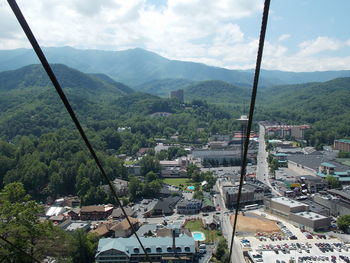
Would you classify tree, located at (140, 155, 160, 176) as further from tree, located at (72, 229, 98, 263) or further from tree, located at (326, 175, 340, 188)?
tree, located at (72, 229, 98, 263)

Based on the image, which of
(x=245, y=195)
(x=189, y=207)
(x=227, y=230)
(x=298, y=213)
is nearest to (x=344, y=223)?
(x=298, y=213)

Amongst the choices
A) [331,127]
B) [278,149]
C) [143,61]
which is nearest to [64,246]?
[278,149]

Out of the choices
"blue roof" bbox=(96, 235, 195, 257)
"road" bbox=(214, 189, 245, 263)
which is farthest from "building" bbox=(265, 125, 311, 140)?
"blue roof" bbox=(96, 235, 195, 257)

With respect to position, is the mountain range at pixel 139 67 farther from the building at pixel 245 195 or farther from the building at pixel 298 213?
the building at pixel 298 213

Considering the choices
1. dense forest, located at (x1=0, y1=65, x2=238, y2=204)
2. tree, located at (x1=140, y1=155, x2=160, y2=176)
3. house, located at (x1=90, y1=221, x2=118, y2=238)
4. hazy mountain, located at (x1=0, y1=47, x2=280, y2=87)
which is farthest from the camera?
hazy mountain, located at (x1=0, y1=47, x2=280, y2=87)

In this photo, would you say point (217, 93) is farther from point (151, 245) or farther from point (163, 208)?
point (151, 245)
